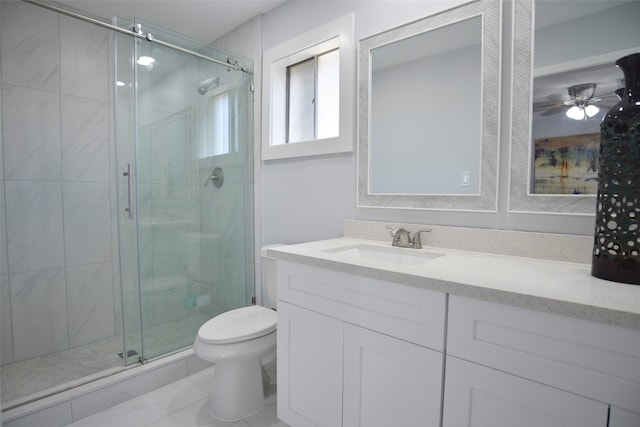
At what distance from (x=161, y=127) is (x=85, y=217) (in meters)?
0.96

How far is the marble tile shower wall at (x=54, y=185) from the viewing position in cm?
204

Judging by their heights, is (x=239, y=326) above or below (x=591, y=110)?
below

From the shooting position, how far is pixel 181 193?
83.4 inches

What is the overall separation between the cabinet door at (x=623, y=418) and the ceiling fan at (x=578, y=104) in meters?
0.91

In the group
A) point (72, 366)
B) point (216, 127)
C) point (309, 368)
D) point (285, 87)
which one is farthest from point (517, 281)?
point (72, 366)

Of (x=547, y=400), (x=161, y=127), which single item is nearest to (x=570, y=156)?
(x=547, y=400)

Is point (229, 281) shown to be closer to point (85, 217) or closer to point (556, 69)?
point (85, 217)

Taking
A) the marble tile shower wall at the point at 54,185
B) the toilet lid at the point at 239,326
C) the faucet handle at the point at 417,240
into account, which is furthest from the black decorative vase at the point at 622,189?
the marble tile shower wall at the point at 54,185

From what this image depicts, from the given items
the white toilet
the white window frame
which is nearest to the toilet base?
the white toilet

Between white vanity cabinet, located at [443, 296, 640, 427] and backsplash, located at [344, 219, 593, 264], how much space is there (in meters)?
0.52

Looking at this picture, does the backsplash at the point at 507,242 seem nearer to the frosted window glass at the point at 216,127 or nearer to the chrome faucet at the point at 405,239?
the chrome faucet at the point at 405,239

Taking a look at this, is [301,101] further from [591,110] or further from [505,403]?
[505,403]

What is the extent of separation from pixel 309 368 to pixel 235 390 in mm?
558

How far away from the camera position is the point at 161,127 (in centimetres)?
199
